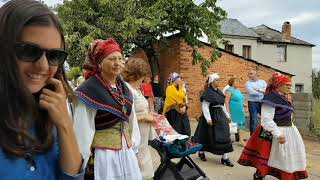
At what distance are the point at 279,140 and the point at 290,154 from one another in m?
0.28

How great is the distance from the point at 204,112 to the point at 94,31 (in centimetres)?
730

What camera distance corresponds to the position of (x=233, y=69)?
2022cm

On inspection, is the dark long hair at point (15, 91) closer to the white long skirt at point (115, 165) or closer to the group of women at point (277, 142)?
the white long skirt at point (115, 165)

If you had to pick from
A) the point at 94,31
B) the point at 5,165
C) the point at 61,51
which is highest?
the point at 94,31

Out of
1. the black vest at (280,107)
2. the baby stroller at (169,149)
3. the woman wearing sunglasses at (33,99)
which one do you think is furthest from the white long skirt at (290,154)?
the woman wearing sunglasses at (33,99)

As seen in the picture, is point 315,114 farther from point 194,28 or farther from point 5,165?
point 5,165

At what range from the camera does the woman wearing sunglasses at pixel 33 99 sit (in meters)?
1.47

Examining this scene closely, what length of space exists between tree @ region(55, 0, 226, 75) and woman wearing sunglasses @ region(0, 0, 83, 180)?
12.7 m

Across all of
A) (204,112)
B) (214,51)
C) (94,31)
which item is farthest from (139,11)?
(204,112)

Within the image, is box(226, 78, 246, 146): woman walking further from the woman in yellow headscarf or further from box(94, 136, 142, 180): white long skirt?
box(94, 136, 142, 180): white long skirt

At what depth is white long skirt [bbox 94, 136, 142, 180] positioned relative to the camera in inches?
142

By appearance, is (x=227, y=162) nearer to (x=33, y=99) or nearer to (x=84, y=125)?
(x=84, y=125)

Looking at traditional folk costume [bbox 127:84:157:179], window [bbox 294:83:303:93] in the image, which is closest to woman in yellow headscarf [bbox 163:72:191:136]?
traditional folk costume [bbox 127:84:157:179]

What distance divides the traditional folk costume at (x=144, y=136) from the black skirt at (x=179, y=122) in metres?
3.65
